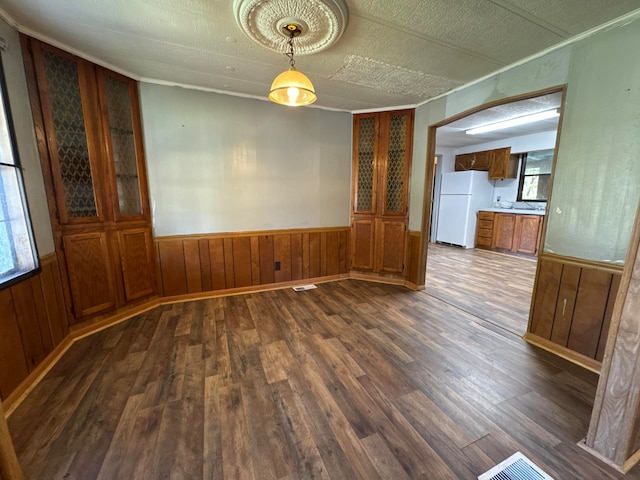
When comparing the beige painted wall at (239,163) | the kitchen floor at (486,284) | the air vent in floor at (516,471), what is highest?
the beige painted wall at (239,163)

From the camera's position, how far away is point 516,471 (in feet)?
4.07

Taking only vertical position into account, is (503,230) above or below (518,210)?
below

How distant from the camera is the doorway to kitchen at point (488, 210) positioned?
349cm

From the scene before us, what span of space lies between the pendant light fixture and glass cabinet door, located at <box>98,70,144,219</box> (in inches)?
74.8

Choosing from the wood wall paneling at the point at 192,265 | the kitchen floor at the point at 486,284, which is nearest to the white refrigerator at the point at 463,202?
the kitchen floor at the point at 486,284

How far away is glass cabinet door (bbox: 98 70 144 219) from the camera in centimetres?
258

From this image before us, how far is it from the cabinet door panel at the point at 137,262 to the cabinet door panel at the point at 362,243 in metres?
2.74

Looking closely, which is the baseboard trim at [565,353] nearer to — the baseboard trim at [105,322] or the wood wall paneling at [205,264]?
the baseboard trim at [105,322]

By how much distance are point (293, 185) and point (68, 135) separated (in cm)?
231

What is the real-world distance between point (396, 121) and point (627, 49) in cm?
220

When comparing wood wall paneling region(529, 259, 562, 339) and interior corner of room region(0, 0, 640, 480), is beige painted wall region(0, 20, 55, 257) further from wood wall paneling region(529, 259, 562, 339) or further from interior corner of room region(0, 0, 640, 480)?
wood wall paneling region(529, 259, 562, 339)

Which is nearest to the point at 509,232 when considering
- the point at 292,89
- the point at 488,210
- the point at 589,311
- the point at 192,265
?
the point at 488,210

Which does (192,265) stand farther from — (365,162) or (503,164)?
(503,164)

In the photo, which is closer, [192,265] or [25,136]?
[25,136]
